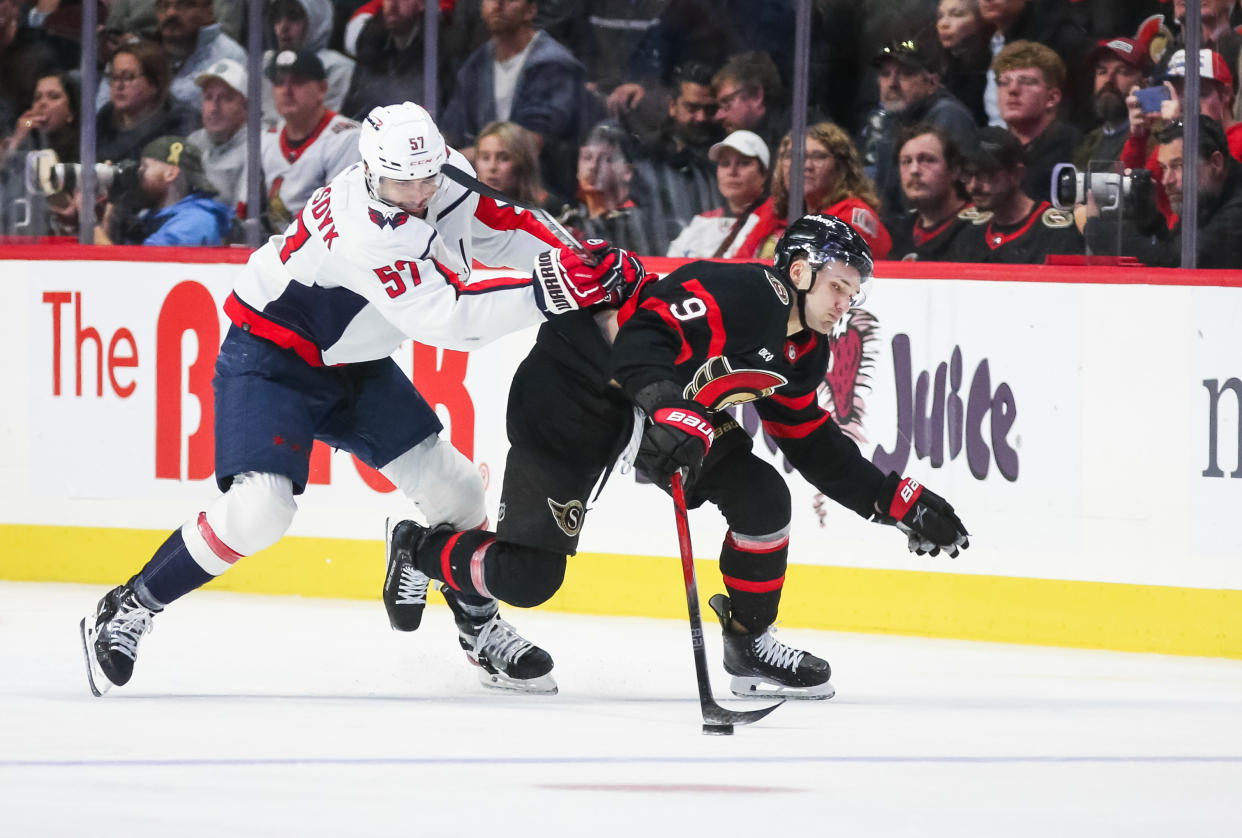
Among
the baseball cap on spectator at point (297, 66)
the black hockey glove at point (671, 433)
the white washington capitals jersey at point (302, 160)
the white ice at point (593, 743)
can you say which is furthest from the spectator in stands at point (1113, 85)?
the baseball cap on spectator at point (297, 66)

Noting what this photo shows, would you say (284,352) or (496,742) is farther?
(284,352)

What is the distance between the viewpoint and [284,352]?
4.07 metres

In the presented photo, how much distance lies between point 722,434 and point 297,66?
2744 mm

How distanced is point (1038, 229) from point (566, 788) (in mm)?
2699

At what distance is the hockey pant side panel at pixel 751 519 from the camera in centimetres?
399

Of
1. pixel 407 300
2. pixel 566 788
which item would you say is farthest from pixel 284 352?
pixel 566 788

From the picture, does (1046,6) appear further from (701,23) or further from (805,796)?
(805,796)

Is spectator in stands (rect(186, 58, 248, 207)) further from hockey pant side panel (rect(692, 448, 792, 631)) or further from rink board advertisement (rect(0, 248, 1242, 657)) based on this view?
hockey pant side panel (rect(692, 448, 792, 631))

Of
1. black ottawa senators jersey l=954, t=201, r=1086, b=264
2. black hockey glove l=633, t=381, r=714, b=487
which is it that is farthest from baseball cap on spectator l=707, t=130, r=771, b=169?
black hockey glove l=633, t=381, r=714, b=487

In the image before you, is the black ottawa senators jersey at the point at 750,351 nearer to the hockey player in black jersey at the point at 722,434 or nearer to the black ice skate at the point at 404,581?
the hockey player in black jersey at the point at 722,434

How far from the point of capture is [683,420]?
352 cm

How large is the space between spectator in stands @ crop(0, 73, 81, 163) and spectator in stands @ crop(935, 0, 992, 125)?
2885mm

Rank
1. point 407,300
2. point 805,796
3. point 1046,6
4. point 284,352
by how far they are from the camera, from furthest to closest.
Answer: point 1046,6 → point 284,352 → point 407,300 → point 805,796

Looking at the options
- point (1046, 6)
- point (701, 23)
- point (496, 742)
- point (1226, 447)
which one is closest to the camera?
point (496, 742)
